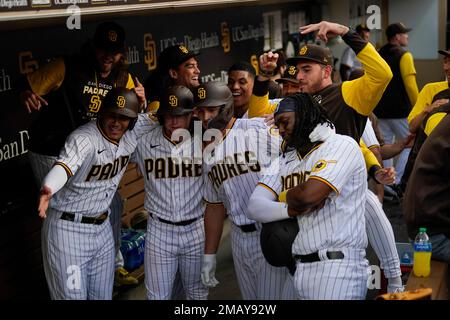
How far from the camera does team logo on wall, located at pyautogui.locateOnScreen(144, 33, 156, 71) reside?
668 cm

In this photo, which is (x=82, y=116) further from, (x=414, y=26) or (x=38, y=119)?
(x=414, y=26)

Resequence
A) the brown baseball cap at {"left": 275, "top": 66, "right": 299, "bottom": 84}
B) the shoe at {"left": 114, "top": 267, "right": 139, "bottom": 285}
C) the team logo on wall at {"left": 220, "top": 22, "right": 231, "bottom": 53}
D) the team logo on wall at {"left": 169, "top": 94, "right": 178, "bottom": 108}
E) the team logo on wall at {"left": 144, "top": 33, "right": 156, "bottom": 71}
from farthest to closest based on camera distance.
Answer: the team logo on wall at {"left": 220, "top": 22, "right": 231, "bottom": 53}
the team logo on wall at {"left": 144, "top": 33, "right": 156, "bottom": 71}
the shoe at {"left": 114, "top": 267, "right": 139, "bottom": 285}
the brown baseball cap at {"left": 275, "top": 66, "right": 299, "bottom": 84}
the team logo on wall at {"left": 169, "top": 94, "right": 178, "bottom": 108}

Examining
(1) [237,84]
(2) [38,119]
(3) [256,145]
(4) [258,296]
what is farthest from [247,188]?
(2) [38,119]

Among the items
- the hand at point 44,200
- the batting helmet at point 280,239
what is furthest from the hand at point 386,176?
the hand at point 44,200

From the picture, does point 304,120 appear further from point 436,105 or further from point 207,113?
point 436,105

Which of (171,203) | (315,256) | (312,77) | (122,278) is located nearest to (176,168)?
(171,203)

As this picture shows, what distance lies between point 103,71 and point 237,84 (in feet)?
2.87

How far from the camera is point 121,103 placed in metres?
4.50

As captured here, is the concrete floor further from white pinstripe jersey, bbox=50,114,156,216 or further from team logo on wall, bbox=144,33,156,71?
team logo on wall, bbox=144,33,156,71

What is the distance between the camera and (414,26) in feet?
35.8

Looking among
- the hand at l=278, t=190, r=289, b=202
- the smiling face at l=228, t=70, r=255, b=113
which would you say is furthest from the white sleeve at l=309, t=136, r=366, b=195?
the smiling face at l=228, t=70, r=255, b=113

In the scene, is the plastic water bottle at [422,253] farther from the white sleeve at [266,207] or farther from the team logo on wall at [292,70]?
the team logo on wall at [292,70]

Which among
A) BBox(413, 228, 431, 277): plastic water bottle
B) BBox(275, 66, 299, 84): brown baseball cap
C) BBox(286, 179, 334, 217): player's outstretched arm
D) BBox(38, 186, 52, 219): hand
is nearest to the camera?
BBox(286, 179, 334, 217): player's outstretched arm

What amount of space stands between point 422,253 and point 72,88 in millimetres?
2273
